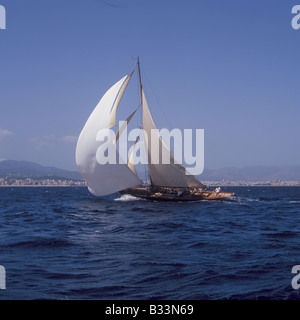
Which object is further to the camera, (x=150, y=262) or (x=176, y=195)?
(x=176, y=195)

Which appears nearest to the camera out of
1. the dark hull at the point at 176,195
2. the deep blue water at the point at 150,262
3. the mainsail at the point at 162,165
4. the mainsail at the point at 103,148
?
the deep blue water at the point at 150,262

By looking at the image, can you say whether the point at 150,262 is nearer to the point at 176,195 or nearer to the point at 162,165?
the point at 162,165

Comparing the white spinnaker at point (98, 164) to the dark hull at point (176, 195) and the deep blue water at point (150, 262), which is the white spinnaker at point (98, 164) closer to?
the dark hull at point (176, 195)

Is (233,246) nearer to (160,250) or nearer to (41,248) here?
(160,250)

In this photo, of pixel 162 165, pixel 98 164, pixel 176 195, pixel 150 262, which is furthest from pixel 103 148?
pixel 150 262

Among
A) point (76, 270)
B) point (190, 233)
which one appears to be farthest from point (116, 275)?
point (190, 233)

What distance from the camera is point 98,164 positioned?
34.3 m

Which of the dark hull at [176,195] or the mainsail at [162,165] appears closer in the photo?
the mainsail at [162,165]

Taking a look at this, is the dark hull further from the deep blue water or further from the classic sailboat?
the deep blue water

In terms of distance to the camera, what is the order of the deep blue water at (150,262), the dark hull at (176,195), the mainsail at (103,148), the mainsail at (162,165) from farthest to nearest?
the dark hull at (176,195)
the mainsail at (162,165)
the mainsail at (103,148)
the deep blue water at (150,262)

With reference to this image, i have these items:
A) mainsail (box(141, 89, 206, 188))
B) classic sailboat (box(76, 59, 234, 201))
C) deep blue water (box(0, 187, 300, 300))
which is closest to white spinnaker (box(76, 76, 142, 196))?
classic sailboat (box(76, 59, 234, 201))

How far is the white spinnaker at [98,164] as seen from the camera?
112 feet

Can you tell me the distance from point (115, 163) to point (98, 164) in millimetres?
1668

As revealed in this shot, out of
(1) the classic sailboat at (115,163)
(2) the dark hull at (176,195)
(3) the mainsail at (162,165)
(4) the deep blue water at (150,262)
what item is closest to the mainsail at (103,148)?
(1) the classic sailboat at (115,163)
